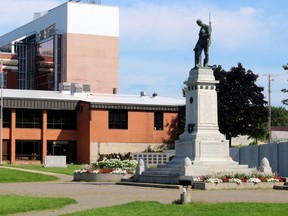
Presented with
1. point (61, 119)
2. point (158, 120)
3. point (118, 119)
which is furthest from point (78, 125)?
point (158, 120)

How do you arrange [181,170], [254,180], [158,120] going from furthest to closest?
[158,120], [181,170], [254,180]

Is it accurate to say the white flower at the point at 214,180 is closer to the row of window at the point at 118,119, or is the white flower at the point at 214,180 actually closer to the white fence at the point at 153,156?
the white fence at the point at 153,156

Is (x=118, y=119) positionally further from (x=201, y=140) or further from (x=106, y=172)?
(x=201, y=140)

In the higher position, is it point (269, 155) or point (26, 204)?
point (269, 155)

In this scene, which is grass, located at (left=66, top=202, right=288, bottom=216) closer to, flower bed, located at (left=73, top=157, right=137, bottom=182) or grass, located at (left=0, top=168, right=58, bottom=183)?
flower bed, located at (left=73, top=157, right=137, bottom=182)

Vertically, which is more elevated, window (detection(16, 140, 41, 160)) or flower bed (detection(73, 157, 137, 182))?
window (detection(16, 140, 41, 160))

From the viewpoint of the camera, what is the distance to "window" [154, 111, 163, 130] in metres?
74.6

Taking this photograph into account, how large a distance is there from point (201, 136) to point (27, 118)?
41030 millimetres

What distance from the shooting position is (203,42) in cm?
3656

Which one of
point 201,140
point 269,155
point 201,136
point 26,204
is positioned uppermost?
point 201,136

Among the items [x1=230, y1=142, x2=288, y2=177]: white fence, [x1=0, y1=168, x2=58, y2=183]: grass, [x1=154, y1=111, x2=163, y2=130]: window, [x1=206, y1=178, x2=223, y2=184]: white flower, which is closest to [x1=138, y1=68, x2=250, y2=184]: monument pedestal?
[x1=206, y1=178, x2=223, y2=184]: white flower

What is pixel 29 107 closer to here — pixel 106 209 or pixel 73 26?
pixel 73 26

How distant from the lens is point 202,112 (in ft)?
115

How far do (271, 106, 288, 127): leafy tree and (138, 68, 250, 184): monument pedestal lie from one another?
12726 cm
